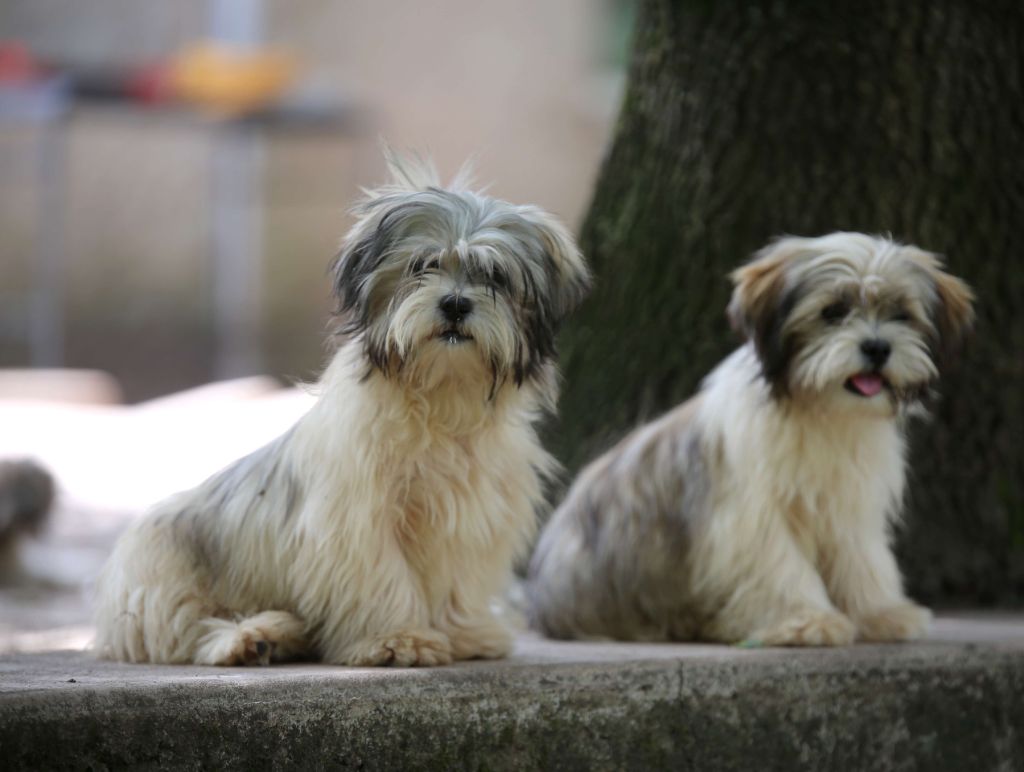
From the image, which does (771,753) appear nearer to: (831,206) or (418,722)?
(418,722)

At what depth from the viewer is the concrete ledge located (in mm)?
3959

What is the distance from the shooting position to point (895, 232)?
21.2 ft

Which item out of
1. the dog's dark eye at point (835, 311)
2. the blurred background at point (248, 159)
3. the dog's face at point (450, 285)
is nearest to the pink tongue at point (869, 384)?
the dog's dark eye at point (835, 311)

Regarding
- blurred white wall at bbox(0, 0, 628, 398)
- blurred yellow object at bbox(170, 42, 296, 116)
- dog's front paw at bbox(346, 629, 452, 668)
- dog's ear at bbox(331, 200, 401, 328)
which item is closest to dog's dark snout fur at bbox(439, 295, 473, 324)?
dog's ear at bbox(331, 200, 401, 328)

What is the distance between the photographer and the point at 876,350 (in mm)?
4957

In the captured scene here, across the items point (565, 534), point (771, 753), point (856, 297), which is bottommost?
point (771, 753)

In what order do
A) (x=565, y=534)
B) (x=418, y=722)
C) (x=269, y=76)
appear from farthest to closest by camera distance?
(x=269, y=76) < (x=565, y=534) < (x=418, y=722)

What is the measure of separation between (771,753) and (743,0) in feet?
10.6

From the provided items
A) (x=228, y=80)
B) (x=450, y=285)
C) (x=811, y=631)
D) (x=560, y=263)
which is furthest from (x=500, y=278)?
(x=228, y=80)

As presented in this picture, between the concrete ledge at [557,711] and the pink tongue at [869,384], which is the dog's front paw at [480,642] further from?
the pink tongue at [869,384]

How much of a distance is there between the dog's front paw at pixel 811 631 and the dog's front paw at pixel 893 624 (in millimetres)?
144

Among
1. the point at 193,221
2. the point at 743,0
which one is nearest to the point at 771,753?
the point at 743,0

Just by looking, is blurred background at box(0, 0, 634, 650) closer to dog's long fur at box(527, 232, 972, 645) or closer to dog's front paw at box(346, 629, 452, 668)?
dog's long fur at box(527, 232, 972, 645)

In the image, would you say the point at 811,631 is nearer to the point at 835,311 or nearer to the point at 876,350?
the point at 876,350
